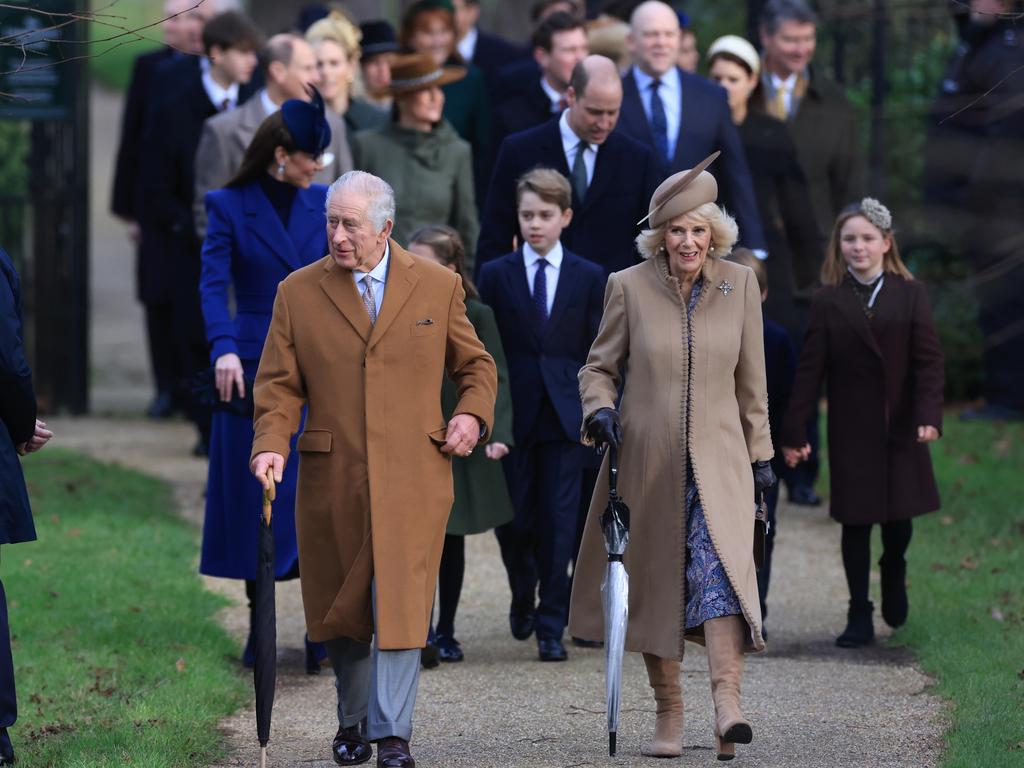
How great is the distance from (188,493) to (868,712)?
5.55 metres

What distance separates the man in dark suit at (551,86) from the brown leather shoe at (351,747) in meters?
4.71

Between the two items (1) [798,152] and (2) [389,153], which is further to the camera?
(1) [798,152]

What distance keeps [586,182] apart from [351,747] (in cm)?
322

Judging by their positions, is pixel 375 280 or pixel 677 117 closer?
pixel 375 280

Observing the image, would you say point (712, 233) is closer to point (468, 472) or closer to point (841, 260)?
point (468, 472)

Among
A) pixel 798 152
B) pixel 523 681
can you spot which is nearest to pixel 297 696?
pixel 523 681

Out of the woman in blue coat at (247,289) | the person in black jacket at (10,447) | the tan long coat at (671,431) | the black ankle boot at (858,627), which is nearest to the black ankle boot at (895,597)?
the black ankle boot at (858,627)

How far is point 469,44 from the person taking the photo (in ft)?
46.0

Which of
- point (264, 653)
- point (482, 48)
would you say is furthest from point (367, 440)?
point (482, 48)

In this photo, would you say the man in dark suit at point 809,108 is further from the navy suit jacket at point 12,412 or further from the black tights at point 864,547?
the navy suit jacket at point 12,412

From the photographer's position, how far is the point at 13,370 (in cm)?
621

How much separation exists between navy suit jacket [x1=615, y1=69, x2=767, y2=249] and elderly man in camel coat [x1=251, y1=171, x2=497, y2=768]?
3319mm

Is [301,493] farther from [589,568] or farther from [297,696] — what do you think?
[297,696]

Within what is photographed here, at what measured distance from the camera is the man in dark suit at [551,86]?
10.5 metres
